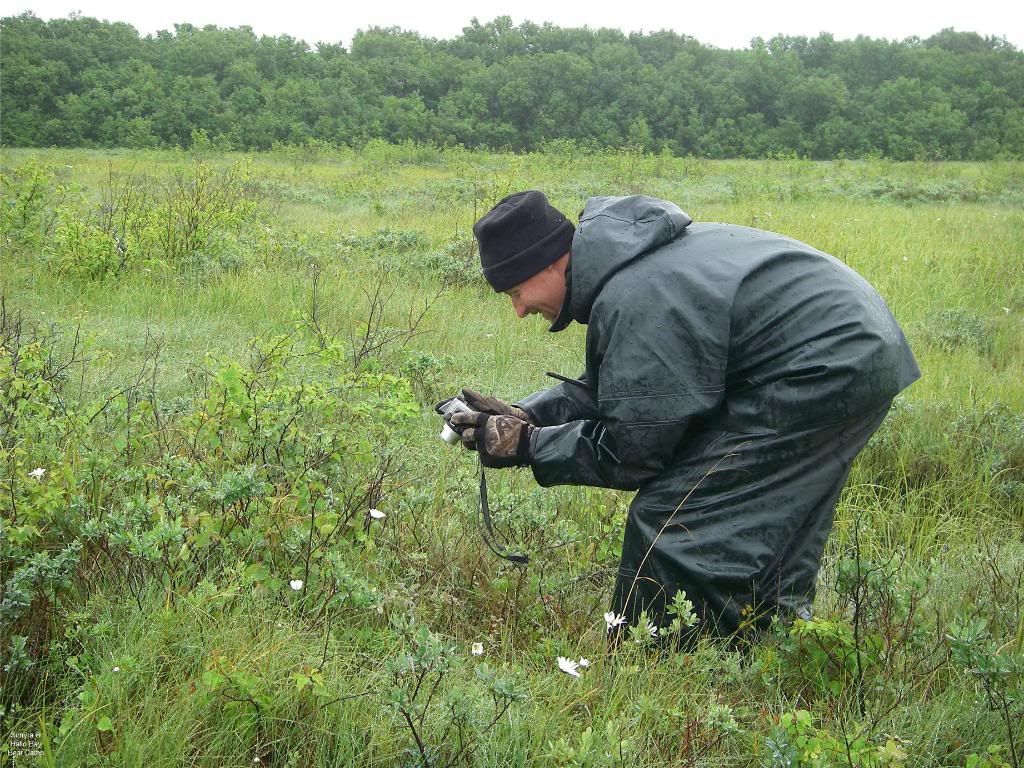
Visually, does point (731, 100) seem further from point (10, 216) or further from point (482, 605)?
point (482, 605)

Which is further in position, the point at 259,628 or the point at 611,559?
the point at 611,559

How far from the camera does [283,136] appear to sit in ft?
127

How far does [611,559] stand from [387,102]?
142ft

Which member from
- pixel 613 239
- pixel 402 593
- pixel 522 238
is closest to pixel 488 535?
pixel 402 593

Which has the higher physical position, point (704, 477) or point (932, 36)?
point (932, 36)

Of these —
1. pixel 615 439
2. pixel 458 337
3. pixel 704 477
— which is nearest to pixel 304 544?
pixel 615 439

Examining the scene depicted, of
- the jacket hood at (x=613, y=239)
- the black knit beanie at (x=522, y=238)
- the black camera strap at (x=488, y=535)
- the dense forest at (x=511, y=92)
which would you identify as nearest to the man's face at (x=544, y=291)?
the black knit beanie at (x=522, y=238)

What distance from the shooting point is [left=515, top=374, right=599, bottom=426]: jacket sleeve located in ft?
10.0

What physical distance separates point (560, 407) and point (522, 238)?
0.68 meters

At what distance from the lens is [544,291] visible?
9.11 feet

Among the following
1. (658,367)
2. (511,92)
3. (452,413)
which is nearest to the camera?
(658,367)

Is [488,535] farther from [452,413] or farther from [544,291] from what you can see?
[544,291]

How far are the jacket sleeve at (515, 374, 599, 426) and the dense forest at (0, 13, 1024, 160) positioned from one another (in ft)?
117

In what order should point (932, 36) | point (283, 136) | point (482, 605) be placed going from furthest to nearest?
1. point (932, 36)
2. point (283, 136)
3. point (482, 605)
